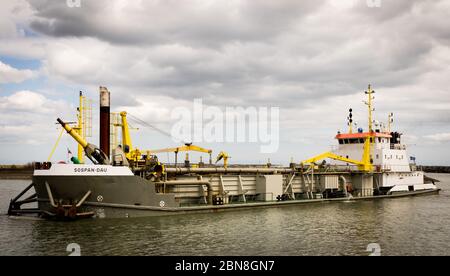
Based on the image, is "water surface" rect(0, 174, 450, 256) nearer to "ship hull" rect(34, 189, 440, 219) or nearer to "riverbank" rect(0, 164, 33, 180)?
"ship hull" rect(34, 189, 440, 219)

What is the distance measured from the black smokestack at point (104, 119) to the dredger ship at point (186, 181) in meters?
0.08

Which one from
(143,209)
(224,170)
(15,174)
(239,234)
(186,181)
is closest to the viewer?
(239,234)

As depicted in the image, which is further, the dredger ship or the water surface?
the dredger ship

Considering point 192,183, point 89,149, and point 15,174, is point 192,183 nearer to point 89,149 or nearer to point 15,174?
point 89,149

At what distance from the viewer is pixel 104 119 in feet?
101

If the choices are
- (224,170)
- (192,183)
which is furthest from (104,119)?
(224,170)

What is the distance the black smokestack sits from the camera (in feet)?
100

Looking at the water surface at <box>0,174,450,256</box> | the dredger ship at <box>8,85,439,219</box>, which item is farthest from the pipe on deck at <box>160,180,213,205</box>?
the water surface at <box>0,174,450,256</box>

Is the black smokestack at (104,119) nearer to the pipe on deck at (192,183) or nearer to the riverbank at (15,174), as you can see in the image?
the pipe on deck at (192,183)

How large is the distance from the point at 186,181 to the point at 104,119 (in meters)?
8.28

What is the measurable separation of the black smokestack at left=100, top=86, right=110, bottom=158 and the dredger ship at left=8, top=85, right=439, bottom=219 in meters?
0.08

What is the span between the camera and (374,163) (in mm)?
47438
